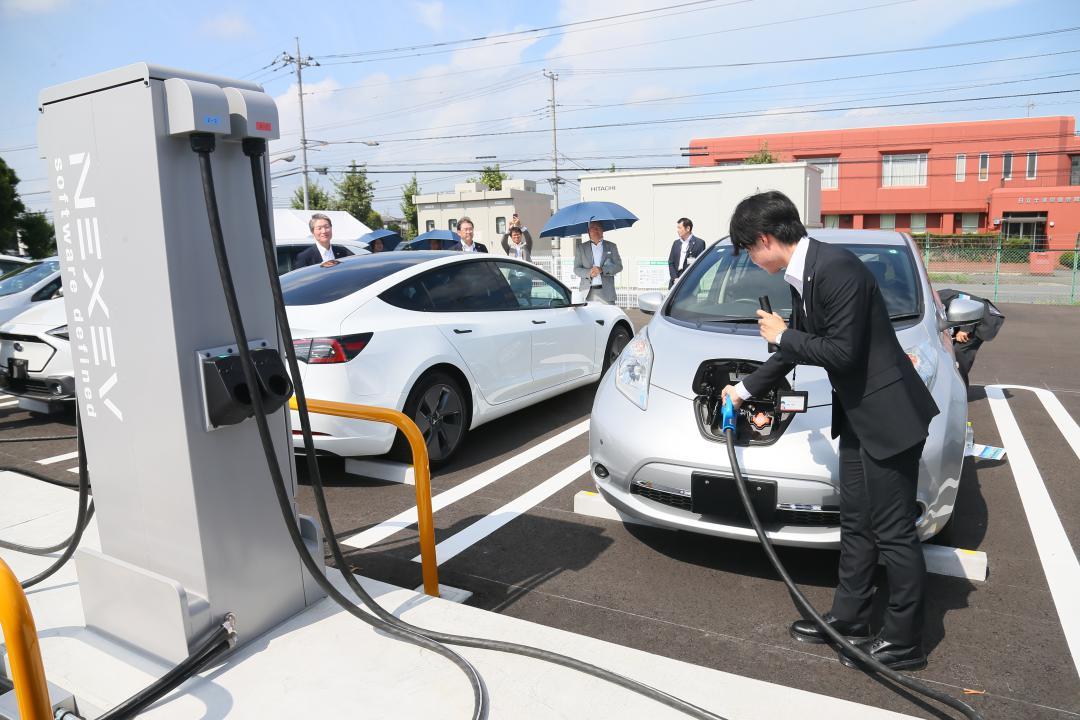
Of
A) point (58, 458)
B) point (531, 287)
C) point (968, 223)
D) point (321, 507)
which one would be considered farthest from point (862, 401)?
point (968, 223)

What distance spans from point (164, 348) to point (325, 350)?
7.94 ft

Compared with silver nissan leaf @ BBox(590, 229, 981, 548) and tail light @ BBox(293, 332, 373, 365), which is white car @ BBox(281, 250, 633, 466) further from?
silver nissan leaf @ BBox(590, 229, 981, 548)

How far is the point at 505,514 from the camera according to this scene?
455cm

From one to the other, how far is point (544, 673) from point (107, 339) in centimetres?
180

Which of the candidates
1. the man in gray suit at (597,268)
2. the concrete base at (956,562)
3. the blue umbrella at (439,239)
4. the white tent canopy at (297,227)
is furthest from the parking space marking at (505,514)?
the white tent canopy at (297,227)

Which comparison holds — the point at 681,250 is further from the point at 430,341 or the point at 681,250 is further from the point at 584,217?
the point at 430,341

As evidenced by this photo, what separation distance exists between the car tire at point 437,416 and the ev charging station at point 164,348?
2394 millimetres

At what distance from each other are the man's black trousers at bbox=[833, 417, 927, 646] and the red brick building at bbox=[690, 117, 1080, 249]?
47.6 meters

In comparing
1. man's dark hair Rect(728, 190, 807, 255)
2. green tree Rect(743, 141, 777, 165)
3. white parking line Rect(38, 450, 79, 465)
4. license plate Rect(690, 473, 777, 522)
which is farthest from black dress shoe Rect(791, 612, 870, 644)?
green tree Rect(743, 141, 777, 165)

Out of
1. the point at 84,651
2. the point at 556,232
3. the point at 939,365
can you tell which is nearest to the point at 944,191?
the point at 556,232

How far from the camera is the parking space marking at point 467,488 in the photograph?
421 centimetres

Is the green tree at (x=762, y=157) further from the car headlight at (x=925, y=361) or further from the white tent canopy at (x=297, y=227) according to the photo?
the car headlight at (x=925, y=361)

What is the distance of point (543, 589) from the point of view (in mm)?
3572

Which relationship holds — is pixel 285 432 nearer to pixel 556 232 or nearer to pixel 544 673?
pixel 544 673
